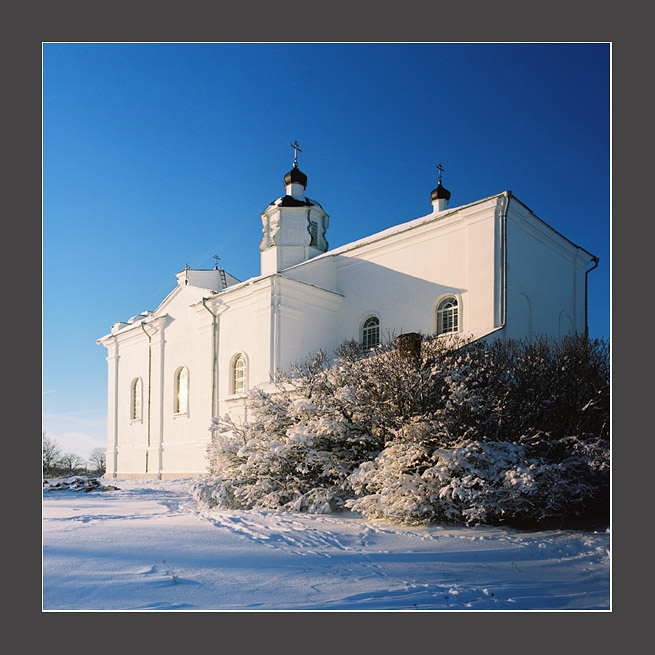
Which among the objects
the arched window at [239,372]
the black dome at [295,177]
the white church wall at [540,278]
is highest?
the black dome at [295,177]

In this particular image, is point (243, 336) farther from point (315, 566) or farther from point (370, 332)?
point (315, 566)

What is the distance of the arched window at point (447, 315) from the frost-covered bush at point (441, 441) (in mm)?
5075

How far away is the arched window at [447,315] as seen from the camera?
55.9 ft

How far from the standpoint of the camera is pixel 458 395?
9.56 metres

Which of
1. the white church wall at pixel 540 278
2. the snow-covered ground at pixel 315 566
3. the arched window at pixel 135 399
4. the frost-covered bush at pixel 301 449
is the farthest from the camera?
the arched window at pixel 135 399

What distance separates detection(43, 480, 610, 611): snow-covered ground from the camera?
18.9ft

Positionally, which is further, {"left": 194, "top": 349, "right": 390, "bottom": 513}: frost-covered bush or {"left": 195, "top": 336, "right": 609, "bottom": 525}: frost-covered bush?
{"left": 194, "top": 349, "right": 390, "bottom": 513}: frost-covered bush

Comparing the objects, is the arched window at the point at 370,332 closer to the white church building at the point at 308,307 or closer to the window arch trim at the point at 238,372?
the white church building at the point at 308,307

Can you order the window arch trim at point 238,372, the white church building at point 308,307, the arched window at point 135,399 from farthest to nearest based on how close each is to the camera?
the arched window at point 135,399 < the window arch trim at point 238,372 < the white church building at point 308,307

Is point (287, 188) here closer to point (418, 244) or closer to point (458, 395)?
point (418, 244)

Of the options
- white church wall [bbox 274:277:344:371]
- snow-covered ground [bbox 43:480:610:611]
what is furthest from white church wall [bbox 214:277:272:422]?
snow-covered ground [bbox 43:480:610:611]

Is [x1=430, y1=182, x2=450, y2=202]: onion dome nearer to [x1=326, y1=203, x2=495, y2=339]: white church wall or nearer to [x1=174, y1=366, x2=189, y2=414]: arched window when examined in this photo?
[x1=326, y1=203, x2=495, y2=339]: white church wall

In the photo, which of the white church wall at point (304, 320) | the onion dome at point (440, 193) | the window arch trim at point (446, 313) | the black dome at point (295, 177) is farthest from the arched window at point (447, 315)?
the black dome at point (295, 177)

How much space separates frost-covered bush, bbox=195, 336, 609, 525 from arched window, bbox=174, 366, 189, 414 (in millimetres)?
10890
